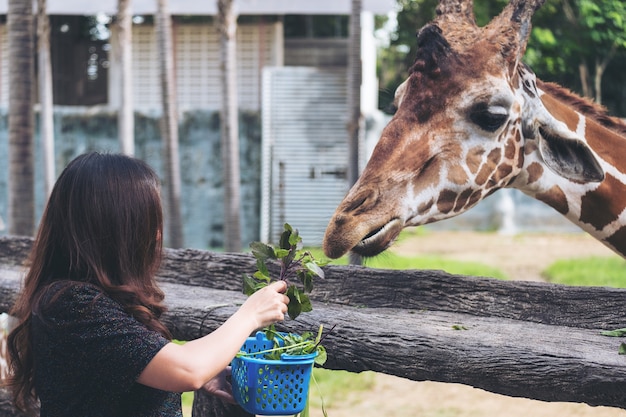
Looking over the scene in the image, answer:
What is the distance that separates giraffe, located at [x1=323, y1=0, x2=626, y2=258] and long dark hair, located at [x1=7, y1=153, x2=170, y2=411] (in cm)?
78

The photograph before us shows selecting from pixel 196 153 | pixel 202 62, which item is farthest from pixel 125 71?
pixel 202 62

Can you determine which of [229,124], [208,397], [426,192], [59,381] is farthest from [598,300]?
[229,124]

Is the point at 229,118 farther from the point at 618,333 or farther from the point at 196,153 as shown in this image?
the point at 618,333

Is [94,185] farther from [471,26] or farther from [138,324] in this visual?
[471,26]

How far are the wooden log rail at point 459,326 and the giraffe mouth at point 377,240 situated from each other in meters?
0.26

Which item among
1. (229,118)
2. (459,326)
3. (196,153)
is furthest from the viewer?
(196,153)

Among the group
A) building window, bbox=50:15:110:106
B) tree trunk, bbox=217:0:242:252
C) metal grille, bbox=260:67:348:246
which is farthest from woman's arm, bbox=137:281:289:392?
building window, bbox=50:15:110:106

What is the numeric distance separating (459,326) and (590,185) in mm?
952

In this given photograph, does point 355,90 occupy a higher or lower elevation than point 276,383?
higher

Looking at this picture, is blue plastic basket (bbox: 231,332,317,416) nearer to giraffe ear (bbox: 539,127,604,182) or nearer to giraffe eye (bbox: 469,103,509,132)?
giraffe eye (bbox: 469,103,509,132)

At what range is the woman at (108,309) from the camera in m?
2.27

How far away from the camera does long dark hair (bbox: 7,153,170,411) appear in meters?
2.38

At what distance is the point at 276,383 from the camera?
95.6 inches

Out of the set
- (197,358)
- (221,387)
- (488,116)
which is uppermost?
(488,116)
